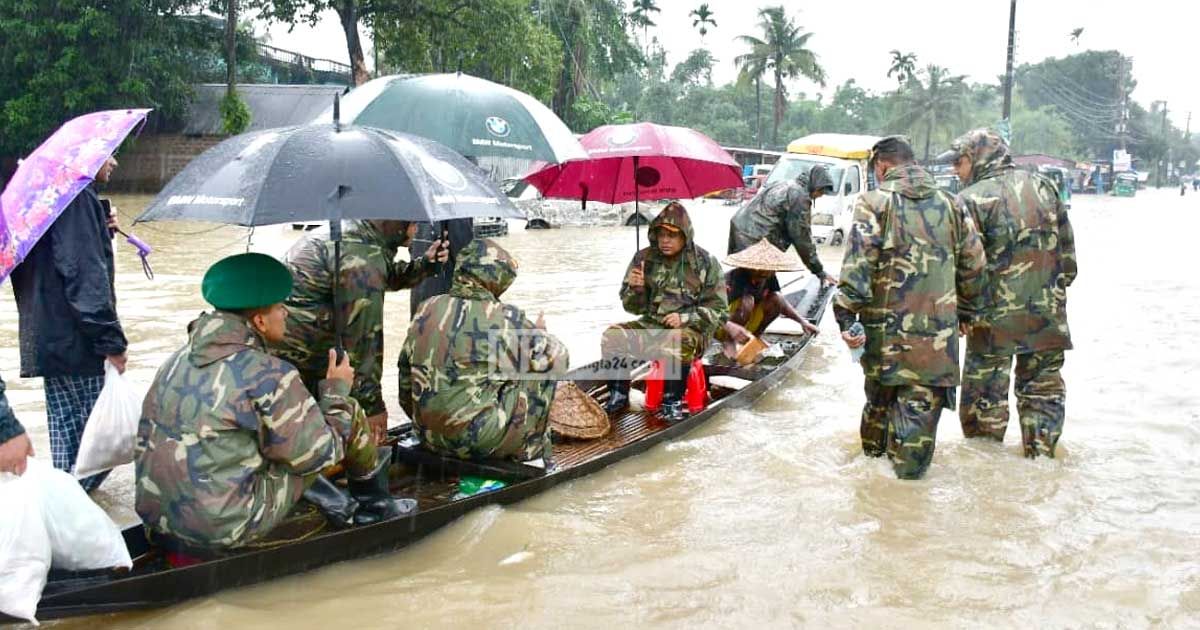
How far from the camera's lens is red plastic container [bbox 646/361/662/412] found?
6543 mm

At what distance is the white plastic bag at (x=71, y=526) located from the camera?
130 inches

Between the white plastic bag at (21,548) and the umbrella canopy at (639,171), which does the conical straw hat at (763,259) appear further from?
the white plastic bag at (21,548)

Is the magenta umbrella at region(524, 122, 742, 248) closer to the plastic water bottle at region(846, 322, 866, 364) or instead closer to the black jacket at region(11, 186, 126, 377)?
the plastic water bottle at region(846, 322, 866, 364)

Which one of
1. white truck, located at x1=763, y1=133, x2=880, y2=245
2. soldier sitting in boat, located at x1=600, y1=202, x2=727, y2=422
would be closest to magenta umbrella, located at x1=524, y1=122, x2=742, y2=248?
soldier sitting in boat, located at x1=600, y1=202, x2=727, y2=422

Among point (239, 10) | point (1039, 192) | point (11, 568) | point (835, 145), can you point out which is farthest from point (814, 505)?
point (239, 10)

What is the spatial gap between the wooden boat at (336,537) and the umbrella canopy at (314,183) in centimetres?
136

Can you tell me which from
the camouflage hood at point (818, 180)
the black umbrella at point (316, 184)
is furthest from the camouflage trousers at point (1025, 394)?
the black umbrella at point (316, 184)

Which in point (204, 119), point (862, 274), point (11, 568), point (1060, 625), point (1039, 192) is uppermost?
point (204, 119)

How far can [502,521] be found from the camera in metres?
4.79

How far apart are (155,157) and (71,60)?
15.4 feet

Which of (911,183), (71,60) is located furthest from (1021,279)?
(71,60)

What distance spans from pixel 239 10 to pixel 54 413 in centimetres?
2910

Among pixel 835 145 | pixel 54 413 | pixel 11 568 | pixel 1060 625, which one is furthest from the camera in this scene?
pixel 835 145

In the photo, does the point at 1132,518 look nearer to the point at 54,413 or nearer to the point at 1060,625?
the point at 1060,625
